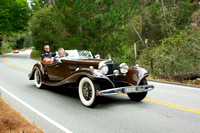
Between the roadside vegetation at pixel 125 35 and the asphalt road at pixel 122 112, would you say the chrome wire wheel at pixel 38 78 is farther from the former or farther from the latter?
the roadside vegetation at pixel 125 35

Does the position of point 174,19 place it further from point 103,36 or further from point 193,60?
point 193,60

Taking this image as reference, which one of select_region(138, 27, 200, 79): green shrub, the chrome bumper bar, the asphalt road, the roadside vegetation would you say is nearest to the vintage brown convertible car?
the chrome bumper bar

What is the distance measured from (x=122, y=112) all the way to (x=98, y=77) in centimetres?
109

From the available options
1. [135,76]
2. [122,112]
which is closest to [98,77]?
[122,112]

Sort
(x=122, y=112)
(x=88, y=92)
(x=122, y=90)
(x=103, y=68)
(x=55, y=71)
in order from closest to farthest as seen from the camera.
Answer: (x=122, y=112) → (x=122, y=90) → (x=103, y=68) → (x=88, y=92) → (x=55, y=71)

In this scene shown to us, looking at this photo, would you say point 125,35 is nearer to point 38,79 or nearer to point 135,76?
point 38,79

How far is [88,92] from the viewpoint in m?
5.92

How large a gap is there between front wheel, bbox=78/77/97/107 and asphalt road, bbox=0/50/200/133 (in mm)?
171

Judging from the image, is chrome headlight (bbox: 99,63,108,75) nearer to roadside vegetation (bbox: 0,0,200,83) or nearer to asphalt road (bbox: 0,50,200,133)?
asphalt road (bbox: 0,50,200,133)

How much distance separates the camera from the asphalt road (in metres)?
4.45

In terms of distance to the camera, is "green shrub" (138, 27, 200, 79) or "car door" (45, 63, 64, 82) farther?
"green shrub" (138, 27, 200, 79)

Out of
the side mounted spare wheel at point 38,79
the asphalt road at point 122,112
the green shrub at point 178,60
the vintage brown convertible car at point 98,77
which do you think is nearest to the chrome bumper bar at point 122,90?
the vintage brown convertible car at point 98,77

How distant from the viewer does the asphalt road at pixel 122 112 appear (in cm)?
445

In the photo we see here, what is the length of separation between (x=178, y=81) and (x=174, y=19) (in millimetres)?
15168
